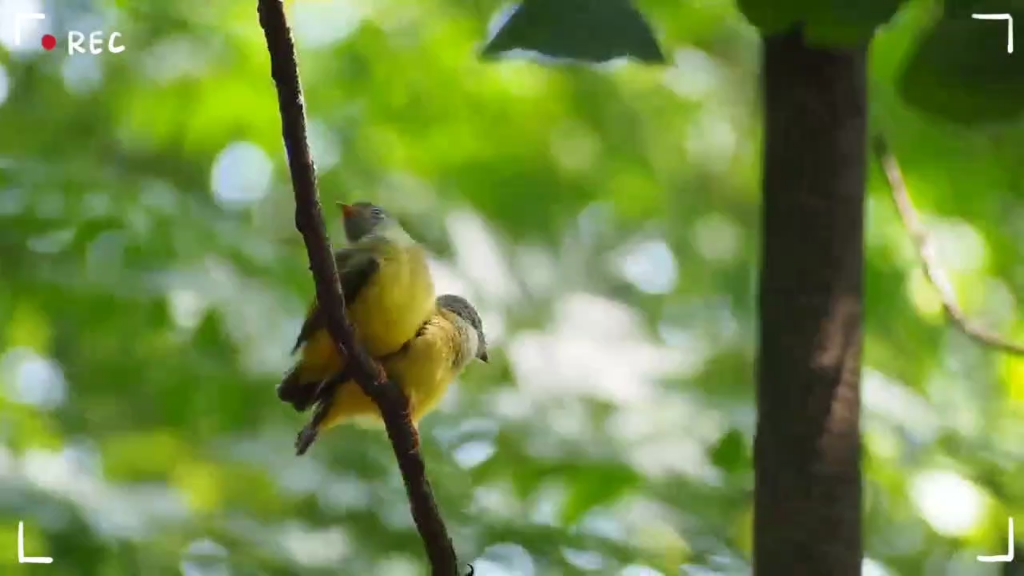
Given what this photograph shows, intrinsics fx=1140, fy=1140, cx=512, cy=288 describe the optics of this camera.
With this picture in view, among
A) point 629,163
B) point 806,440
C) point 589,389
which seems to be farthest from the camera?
point 629,163

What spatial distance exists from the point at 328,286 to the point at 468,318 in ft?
0.81

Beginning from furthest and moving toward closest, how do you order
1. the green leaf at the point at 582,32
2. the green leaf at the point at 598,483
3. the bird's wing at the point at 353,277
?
Answer: the green leaf at the point at 598,483 → the bird's wing at the point at 353,277 → the green leaf at the point at 582,32

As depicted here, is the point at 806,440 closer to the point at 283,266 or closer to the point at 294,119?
the point at 294,119

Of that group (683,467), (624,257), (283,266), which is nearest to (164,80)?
(283,266)

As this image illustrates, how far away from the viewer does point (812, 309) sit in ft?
1.86

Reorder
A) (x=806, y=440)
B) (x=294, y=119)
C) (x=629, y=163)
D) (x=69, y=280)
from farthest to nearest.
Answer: (x=629, y=163)
(x=69, y=280)
(x=806, y=440)
(x=294, y=119)

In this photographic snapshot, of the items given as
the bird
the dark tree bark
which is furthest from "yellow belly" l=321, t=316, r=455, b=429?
the dark tree bark

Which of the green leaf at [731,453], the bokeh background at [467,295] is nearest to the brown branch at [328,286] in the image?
the bokeh background at [467,295]

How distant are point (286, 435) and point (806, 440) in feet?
1.69

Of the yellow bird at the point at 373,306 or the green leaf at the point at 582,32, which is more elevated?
the yellow bird at the point at 373,306

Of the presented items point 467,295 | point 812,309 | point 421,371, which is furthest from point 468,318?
point 467,295

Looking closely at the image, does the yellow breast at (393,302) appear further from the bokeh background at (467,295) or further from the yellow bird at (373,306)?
the bokeh background at (467,295)

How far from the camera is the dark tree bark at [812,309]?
563 mm

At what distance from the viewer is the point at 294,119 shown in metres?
0.35
